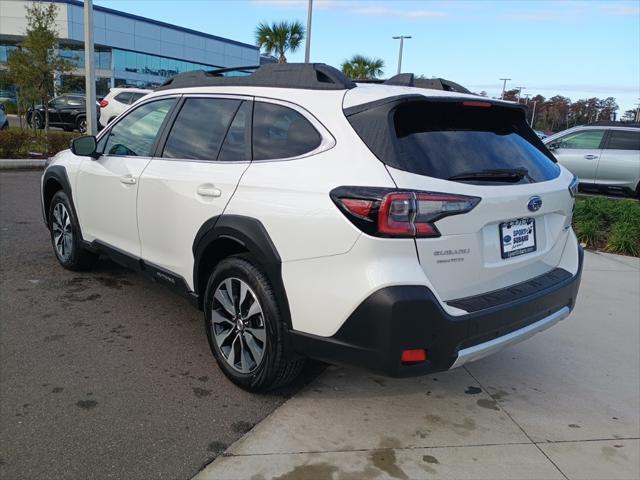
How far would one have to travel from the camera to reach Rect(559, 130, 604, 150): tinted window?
484 inches

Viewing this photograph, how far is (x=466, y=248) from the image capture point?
2676 mm

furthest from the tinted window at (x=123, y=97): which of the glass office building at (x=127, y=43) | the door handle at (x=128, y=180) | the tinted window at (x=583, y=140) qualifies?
the glass office building at (x=127, y=43)

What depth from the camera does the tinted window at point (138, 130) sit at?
412cm

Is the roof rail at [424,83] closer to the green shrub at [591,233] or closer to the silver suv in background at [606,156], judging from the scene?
the green shrub at [591,233]

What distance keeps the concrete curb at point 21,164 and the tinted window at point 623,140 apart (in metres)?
12.3

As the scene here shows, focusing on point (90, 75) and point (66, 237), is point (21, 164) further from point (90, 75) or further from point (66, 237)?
point (66, 237)

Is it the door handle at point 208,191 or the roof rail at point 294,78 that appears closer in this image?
the roof rail at point 294,78

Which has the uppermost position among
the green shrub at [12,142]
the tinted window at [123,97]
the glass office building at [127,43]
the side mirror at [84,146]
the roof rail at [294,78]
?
the glass office building at [127,43]

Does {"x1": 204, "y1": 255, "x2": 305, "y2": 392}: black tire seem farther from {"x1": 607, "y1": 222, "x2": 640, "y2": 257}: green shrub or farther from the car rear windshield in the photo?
{"x1": 607, "y1": 222, "x2": 640, "y2": 257}: green shrub

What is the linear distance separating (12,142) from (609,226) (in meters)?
12.2

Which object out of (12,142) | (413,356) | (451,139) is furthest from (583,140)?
(12,142)

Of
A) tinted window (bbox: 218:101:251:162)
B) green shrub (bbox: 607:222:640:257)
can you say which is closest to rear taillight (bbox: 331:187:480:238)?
tinted window (bbox: 218:101:251:162)

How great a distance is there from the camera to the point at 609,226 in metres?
7.98

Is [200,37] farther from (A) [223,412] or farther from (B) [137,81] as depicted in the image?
(A) [223,412]
